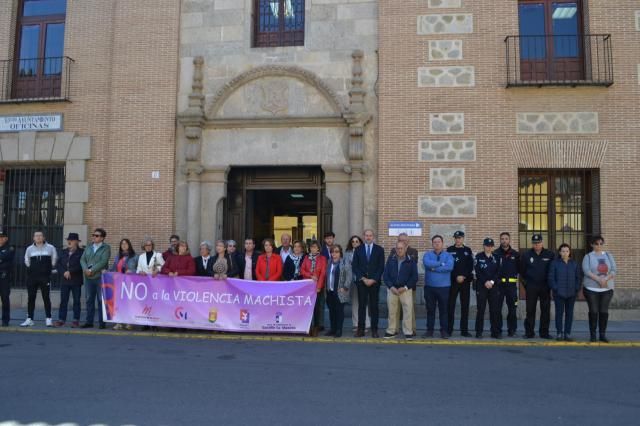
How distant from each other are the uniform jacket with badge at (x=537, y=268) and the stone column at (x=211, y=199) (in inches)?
284

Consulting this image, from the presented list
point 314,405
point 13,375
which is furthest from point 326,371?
point 13,375

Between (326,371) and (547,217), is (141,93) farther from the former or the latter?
(547,217)

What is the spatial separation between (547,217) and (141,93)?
34.2 ft

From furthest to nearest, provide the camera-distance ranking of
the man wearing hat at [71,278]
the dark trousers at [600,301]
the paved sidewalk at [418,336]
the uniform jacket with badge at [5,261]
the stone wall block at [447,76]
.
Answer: the stone wall block at [447,76], the man wearing hat at [71,278], the uniform jacket with badge at [5,261], the dark trousers at [600,301], the paved sidewalk at [418,336]

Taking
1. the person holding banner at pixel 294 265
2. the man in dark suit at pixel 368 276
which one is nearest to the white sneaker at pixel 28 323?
the person holding banner at pixel 294 265

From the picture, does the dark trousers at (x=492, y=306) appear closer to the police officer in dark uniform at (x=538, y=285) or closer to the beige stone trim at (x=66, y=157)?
the police officer in dark uniform at (x=538, y=285)

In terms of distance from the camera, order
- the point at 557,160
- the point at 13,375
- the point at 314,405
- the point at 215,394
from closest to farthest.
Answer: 1. the point at 314,405
2. the point at 215,394
3. the point at 13,375
4. the point at 557,160

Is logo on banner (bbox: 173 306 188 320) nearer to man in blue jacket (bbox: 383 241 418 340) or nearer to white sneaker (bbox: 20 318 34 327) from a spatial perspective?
white sneaker (bbox: 20 318 34 327)

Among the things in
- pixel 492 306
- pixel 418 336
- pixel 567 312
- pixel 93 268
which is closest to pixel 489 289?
pixel 492 306

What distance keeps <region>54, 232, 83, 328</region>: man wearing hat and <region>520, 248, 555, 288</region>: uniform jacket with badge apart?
8730 mm

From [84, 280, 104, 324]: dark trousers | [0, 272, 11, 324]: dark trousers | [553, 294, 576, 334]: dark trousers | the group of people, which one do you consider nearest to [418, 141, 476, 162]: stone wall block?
the group of people

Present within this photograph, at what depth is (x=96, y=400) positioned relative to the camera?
5504mm

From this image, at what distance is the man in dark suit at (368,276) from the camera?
32.1 feet

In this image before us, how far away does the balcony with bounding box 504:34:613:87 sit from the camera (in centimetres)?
1250
